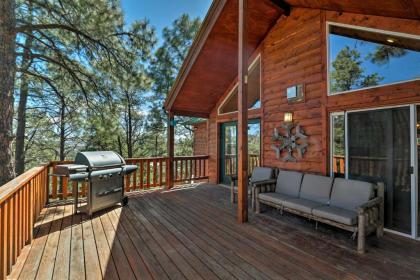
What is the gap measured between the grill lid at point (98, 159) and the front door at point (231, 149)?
10.7 feet

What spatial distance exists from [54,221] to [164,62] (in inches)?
415

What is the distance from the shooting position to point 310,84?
13.7 feet

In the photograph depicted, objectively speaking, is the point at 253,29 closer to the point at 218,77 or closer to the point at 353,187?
the point at 218,77

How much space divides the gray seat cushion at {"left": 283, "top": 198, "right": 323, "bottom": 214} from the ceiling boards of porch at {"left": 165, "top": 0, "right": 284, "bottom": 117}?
3820 millimetres

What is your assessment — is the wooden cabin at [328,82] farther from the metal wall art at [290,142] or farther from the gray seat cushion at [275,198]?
the gray seat cushion at [275,198]

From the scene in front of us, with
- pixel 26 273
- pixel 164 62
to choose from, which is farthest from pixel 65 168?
pixel 164 62

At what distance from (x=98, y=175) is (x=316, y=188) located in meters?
3.93

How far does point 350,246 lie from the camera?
8.87ft

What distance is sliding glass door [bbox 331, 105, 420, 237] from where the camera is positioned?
2920mm

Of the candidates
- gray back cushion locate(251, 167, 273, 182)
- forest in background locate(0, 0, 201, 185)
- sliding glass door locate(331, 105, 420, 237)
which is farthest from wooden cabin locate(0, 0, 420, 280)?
forest in background locate(0, 0, 201, 185)

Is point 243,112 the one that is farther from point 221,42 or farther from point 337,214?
point 221,42

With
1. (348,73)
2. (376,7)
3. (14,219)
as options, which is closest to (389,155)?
(348,73)

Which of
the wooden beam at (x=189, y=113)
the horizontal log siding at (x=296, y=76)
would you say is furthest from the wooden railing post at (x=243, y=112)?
the wooden beam at (x=189, y=113)

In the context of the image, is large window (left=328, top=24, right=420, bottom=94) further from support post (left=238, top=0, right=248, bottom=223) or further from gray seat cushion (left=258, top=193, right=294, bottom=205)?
gray seat cushion (left=258, top=193, right=294, bottom=205)
